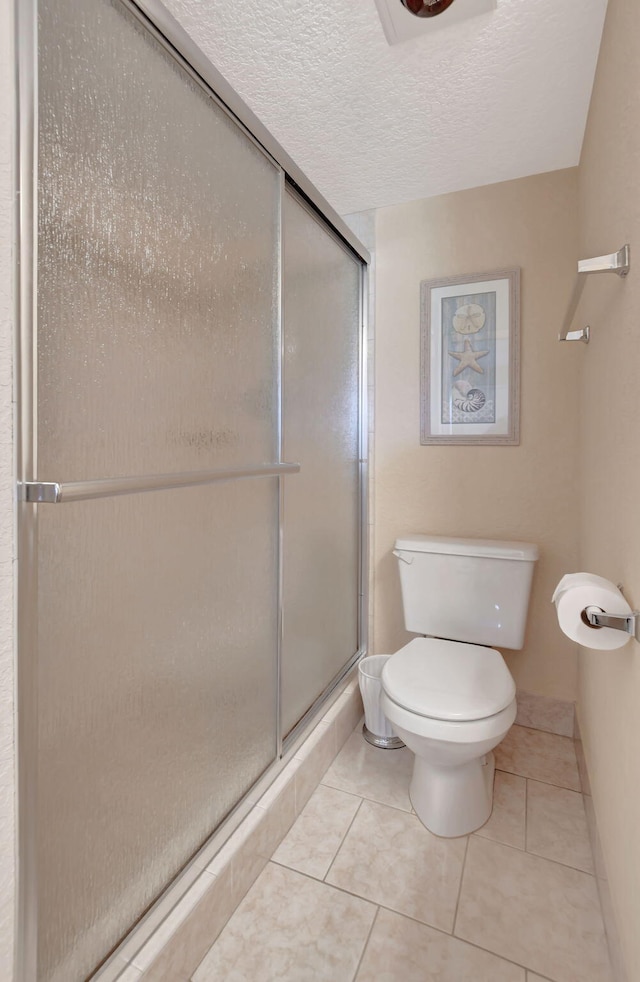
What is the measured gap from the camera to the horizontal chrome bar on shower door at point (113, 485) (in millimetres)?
689

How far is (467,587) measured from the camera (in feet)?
6.01

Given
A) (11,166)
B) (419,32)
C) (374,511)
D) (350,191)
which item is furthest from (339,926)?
(350,191)

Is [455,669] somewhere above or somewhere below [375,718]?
above

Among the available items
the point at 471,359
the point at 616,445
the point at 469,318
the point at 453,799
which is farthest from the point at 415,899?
the point at 469,318

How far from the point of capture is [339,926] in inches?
45.8

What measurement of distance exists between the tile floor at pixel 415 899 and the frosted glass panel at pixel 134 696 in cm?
28

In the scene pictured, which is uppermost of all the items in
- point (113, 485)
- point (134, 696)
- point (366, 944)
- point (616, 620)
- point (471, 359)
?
point (471, 359)

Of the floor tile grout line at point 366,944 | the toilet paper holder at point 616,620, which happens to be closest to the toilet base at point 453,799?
the floor tile grout line at point 366,944

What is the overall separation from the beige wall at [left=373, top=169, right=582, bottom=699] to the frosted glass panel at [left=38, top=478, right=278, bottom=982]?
0.99 meters

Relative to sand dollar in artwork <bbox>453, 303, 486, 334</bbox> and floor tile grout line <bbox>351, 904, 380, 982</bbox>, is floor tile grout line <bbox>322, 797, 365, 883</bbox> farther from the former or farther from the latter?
sand dollar in artwork <bbox>453, 303, 486, 334</bbox>

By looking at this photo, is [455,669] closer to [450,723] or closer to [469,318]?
[450,723]

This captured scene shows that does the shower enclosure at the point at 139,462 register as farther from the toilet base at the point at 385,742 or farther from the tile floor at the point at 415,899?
the toilet base at the point at 385,742

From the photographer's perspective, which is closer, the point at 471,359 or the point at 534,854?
the point at 534,854

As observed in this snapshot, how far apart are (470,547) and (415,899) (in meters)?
1.06
